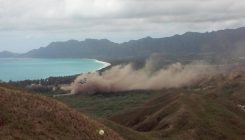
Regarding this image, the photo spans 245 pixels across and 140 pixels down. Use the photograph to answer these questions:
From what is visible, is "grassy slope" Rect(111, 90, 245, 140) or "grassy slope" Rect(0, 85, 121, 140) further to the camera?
"grassy slope" Rect(111, 90, 245, 140)

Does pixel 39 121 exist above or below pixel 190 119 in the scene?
above

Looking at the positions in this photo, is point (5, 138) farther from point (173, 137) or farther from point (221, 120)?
point (221, 120)

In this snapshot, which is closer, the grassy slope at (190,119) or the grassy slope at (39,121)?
the grassy slope at (39,121)

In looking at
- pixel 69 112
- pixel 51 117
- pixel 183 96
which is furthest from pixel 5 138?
pixel 183 96

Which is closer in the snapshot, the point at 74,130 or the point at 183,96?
the point at 74,130

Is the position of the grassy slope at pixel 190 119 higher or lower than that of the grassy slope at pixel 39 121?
lower

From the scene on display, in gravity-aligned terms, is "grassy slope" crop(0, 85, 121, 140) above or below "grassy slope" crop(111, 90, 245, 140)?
above

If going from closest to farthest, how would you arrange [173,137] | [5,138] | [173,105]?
[5,138] < [173,137] < [173,105]

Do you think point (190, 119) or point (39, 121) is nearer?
point (39, 121)
